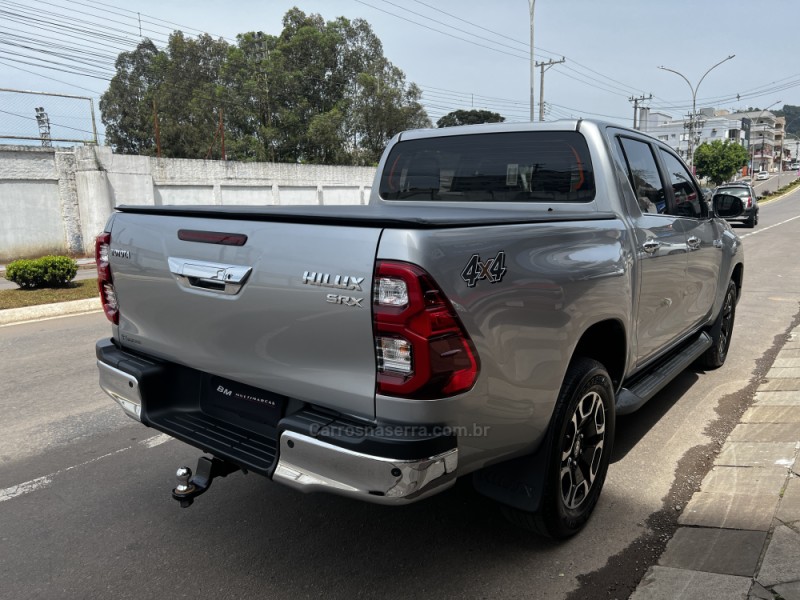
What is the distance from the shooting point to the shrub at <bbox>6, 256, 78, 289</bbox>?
1102 centimetres

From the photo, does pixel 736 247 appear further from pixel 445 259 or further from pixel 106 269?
pixel 106 269

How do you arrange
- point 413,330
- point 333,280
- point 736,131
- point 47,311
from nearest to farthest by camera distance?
point 413,330, point 333,280, point 47,311, point 736,131

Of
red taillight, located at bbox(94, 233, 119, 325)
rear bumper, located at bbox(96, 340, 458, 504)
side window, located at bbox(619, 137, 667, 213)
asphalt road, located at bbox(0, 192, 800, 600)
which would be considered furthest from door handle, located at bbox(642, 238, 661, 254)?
red taillight, located at bbox(94, 233, 119, 325)

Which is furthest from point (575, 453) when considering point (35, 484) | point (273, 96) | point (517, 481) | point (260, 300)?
point (273, 96)

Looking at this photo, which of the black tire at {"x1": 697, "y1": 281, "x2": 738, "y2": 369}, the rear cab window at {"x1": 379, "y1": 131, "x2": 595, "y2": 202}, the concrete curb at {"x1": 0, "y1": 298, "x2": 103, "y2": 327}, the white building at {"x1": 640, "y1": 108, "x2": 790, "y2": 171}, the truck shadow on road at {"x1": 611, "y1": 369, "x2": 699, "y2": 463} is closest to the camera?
the rear cab window at {"x1": 379, "y1": 131, "x2": 595, "y2": 202}

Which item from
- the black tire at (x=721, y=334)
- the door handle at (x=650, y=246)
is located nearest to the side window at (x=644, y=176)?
the door handle at (x=650, y=246)

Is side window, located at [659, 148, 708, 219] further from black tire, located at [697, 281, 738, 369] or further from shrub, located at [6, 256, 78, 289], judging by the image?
shrub, located at [6, 256, 78, 289]

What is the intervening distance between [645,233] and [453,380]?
1.98 m

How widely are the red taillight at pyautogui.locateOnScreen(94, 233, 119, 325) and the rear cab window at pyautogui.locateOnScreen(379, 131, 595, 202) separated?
1961mm

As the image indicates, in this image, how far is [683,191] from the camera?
4641mm

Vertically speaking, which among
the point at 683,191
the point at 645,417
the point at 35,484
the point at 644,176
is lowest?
the point at 645,417

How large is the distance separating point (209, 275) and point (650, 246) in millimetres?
2428

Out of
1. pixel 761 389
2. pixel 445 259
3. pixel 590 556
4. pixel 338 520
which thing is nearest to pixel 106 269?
pixel 338 520

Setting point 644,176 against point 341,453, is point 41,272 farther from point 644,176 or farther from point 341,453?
point 341,453
